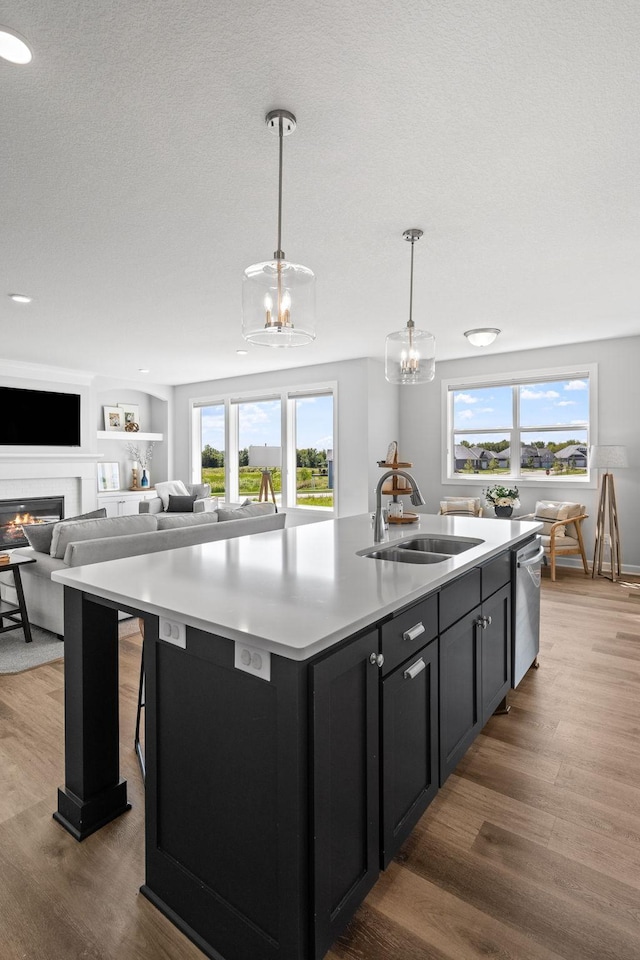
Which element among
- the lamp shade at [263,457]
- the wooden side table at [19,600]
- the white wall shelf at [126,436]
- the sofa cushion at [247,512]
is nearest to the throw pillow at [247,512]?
the sofa cushion at [247,512]

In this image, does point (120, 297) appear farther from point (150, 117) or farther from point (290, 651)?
point (290, 651)

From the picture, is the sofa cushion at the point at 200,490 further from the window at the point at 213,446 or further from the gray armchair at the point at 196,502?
the window at the point at 213,446

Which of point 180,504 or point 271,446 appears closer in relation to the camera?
point 180,504

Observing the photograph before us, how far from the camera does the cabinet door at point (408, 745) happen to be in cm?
150

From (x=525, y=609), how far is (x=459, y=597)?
106cm

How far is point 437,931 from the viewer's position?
55.9 inches

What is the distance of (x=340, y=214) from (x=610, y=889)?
9.97 feet

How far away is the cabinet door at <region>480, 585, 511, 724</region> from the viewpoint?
228cm

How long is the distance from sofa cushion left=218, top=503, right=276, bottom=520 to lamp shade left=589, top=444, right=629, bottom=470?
3.48 m

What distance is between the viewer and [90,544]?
353 cm

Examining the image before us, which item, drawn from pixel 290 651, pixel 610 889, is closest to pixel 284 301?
pixel 290 651

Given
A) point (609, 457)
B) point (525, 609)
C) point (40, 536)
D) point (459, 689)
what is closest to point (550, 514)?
point (609, 457)

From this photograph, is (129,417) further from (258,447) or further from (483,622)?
(483,622)

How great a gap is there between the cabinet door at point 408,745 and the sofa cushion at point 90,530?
9.22 ft
